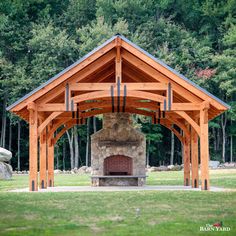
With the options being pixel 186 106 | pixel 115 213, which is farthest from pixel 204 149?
pixel 115 213

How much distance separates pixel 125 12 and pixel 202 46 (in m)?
6.55

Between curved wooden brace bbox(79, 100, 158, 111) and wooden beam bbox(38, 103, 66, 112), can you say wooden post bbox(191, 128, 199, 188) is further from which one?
wooden beam bbox(38, 103, 66, 112)

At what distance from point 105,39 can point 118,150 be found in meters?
20.7

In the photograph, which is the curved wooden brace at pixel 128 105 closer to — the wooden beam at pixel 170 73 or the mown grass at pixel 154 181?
the mown grass at pixel 154 181

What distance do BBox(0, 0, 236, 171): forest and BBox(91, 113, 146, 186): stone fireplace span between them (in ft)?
58.3

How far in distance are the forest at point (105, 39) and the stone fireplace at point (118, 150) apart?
1776 cm

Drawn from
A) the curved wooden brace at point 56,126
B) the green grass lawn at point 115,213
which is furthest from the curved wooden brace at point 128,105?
the green grass lawn at point 115,213

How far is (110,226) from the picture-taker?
372 inches

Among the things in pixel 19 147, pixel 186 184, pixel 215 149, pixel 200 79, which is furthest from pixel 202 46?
pixel 186 184

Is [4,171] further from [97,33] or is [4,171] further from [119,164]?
[97,33]

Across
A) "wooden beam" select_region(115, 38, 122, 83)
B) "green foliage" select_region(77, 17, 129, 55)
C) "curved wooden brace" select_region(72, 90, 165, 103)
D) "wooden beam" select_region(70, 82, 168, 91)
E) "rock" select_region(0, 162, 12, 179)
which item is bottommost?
"rock" select_region(0, 162, 12, 179)

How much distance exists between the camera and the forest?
133 feet

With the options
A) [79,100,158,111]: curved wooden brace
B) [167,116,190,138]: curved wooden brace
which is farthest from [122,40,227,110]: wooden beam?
[167,116,190,138]: curved wooden brace

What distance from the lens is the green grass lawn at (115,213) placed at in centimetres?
912
